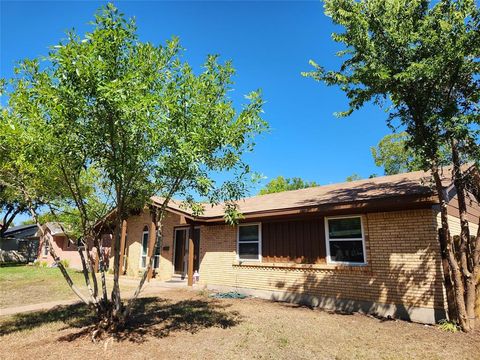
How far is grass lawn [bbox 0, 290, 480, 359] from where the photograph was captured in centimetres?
629

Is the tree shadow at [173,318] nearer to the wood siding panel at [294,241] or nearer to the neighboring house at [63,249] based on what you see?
the wood siding panel at [294,241]

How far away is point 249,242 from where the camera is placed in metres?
13.8

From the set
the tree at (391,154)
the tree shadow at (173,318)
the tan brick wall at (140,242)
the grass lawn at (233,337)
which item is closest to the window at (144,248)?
the tan brick wall at (140,242)

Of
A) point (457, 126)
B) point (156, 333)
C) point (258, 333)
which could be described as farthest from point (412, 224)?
point (156, 333)

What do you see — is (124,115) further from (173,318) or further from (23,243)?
(23,243)

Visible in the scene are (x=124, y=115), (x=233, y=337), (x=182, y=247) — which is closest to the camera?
(x=124, y=115)

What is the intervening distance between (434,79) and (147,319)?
31.8 ft

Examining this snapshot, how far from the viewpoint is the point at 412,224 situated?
9445 millimetres

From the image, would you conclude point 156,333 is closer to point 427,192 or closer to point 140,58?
point 140,58

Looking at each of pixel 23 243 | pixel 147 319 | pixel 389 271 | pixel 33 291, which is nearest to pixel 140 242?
pixel 33 291

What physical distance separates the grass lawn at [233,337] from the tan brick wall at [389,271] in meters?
0.85

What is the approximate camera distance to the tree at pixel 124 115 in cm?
567

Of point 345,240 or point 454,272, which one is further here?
point 345,240

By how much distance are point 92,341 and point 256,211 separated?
744 cm
